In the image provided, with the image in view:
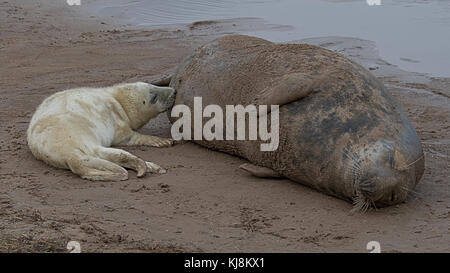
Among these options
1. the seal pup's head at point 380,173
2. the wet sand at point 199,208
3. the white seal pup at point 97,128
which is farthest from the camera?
the white seal pup at point 97,128

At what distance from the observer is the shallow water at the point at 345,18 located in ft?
35.0

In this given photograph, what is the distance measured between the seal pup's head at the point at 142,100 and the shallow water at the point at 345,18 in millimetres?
4336

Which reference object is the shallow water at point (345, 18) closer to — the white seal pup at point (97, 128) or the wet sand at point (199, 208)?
the wet sand at point (199, 208)

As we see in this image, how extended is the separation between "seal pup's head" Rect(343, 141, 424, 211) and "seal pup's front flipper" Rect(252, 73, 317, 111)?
0.72 m

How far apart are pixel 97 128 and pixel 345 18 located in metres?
8.85

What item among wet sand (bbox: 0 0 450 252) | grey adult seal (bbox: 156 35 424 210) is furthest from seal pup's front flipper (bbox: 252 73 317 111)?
wet sand (bbox: 0 0 450 252)

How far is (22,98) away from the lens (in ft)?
27.1

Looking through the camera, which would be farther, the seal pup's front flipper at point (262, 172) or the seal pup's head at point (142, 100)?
the seal pup's head at point (142, 100)

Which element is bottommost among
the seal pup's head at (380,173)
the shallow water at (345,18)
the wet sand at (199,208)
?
the wet sand at (199,208)

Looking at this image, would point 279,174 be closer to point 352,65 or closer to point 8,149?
point 352,65

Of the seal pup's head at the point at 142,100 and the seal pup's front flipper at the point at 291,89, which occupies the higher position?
the seal pup's front flipper at the point at 291,89

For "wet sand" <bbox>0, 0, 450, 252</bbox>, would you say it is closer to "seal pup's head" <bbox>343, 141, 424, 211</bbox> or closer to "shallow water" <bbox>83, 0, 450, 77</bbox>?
"seal pup's head" <bbox>343, 141, 424, 211</bbox>

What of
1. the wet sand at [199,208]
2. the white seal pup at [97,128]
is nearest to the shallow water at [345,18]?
the wet sand at [199,208]

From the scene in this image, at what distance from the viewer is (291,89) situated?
5.55 metres
